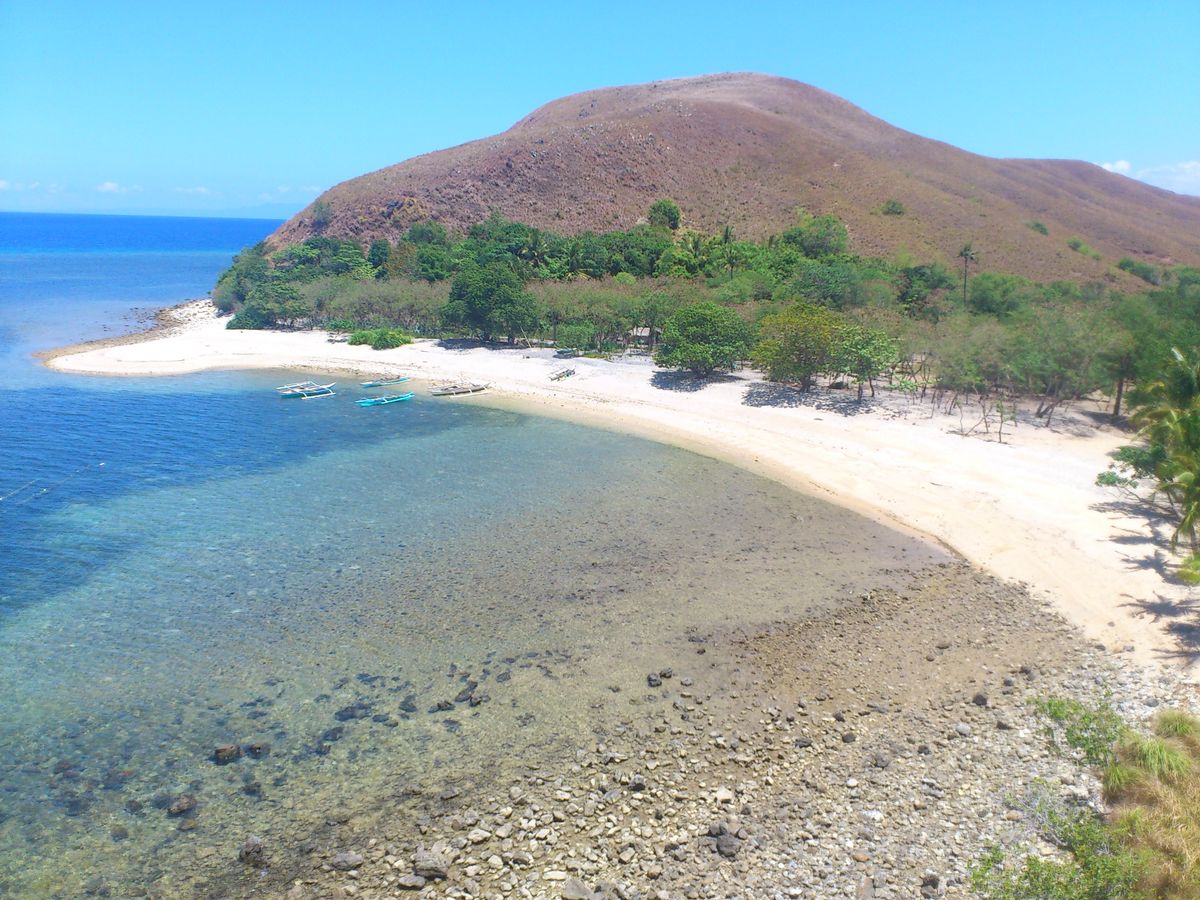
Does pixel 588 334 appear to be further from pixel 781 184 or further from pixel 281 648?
pixel 781 184

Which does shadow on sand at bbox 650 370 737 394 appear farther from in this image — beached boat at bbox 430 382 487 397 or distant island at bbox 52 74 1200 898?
beached boat at bbox 430 382 487 397

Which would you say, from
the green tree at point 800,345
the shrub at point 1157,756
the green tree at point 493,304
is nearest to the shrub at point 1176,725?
the shrub at point 1157,756

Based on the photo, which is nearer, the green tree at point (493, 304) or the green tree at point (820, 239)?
the green tree at point (493, 304)

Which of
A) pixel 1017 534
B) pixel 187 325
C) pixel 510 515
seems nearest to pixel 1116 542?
pixel 1017 534

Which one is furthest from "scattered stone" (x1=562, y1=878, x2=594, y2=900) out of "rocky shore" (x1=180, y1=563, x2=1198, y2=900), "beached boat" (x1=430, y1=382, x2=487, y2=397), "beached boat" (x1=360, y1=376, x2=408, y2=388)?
"beached boat" (x1=360, y1=376, x2=408, y2=388)

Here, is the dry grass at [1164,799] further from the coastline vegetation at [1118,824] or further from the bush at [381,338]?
the bush at [381,338]
